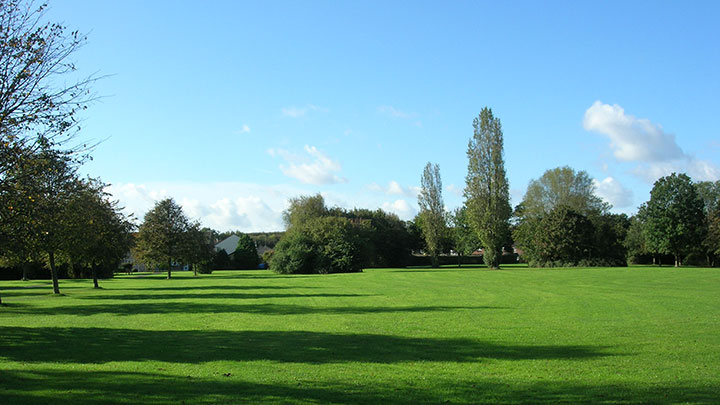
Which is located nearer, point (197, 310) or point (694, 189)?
point (197, 310)

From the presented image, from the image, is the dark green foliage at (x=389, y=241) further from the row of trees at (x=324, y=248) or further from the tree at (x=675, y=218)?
the tree at (x=675, y=218)

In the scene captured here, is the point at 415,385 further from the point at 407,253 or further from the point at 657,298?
the point at 407,253

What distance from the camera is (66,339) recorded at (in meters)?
14.0

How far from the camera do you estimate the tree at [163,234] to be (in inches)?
2338

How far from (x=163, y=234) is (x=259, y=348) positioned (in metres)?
51.3

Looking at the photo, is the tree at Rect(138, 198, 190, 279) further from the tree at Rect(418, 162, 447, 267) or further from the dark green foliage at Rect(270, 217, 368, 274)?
the tree at Rect(418, 162, 447, 267)

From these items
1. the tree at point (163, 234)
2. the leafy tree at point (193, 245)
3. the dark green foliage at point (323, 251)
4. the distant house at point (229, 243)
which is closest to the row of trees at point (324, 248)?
the dark green foliage at point (323, 251)

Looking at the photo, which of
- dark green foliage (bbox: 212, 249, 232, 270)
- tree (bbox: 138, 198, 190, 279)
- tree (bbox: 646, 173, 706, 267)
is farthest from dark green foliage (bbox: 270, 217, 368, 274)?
tree (bbox: 646, 173, 706, 267)

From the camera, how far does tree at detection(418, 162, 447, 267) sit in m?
86.8

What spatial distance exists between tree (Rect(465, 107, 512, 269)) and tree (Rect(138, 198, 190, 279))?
117 feet

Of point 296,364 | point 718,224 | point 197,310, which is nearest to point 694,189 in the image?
point 718,224

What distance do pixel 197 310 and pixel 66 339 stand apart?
24.9 feet

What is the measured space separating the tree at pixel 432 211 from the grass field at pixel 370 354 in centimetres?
6476

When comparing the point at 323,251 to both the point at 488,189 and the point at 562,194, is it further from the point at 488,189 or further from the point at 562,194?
the point at 562,194
